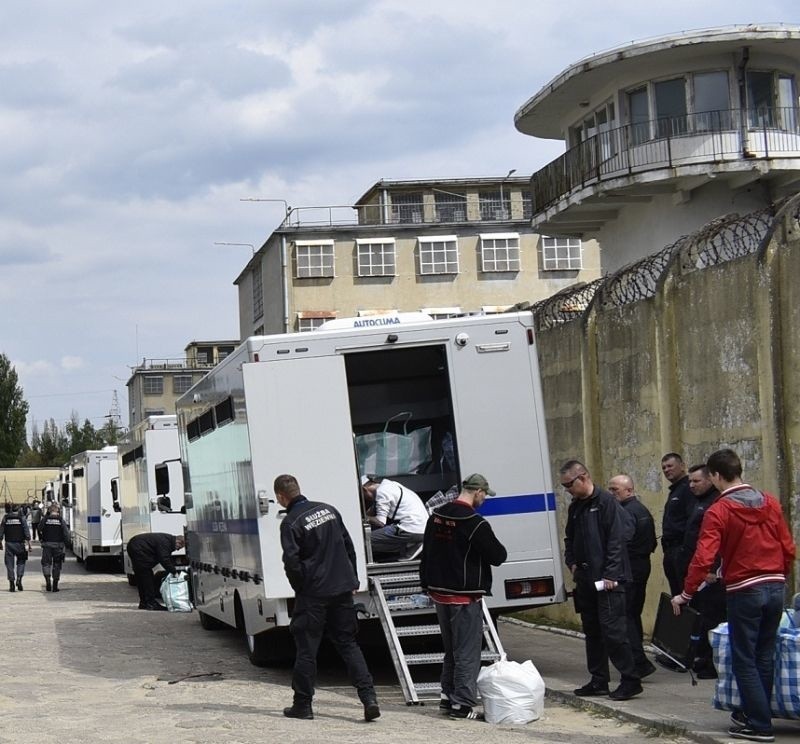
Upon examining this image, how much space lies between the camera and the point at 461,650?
1029 cm

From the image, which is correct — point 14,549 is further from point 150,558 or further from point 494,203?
point 494,203

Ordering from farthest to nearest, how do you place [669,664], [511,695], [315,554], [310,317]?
[310,317] < [669,664] < [315,554] < [511,695]

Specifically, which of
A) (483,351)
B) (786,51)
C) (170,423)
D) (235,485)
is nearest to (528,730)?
(483,351)

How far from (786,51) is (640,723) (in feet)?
80.8

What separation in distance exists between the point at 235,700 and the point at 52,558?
54.9 feet

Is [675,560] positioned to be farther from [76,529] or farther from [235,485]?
[76,529]

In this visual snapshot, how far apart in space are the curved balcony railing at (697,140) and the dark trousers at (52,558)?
A: 14830 mm

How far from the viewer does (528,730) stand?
9758 millimetres

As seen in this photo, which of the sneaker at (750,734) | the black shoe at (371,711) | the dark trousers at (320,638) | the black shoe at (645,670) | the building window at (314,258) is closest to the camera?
the sneaker at (750,734)

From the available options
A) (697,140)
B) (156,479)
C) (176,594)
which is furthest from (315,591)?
(697,140)

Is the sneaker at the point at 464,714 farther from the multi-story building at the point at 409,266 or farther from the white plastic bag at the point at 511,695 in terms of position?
the multi-story building at the point at 409,266

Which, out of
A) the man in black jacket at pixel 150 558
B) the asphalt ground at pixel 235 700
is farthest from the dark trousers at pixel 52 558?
the asphalt ground at pixel 235 700

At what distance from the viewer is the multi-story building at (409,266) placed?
5875 cm

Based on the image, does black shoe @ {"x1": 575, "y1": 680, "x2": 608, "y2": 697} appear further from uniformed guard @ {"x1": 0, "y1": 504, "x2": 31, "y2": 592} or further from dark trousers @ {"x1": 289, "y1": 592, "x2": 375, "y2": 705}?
uniformed guard @ {"x1": 0, "y1": 504, "x2": 31, "y2": 592}
